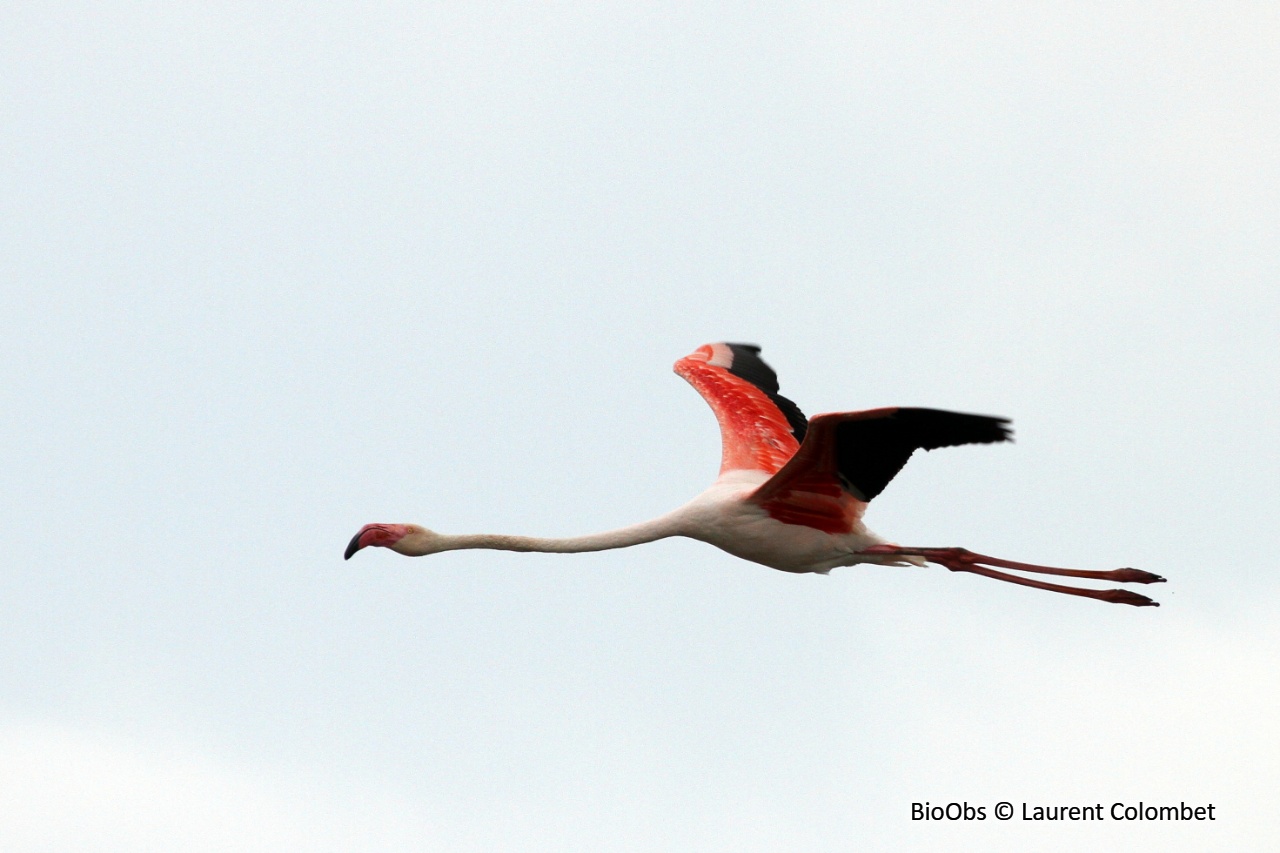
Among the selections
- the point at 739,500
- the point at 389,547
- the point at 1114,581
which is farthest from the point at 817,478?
the point at 389,547

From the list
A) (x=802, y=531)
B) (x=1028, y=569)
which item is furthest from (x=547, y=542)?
(x=1028, y=569)

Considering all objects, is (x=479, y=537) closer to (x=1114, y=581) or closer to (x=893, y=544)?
(x=893, y=544)

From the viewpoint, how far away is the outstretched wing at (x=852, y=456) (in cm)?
1167

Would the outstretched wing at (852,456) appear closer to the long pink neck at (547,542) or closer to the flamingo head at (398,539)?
the long pink neck at (547,542)

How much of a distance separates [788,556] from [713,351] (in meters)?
4.05

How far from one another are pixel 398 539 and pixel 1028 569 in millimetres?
5288

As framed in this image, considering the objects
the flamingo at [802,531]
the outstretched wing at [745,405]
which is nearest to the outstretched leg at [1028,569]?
the flamingo at [802,531]

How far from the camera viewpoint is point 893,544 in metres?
13.8

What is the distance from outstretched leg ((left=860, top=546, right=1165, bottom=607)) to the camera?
13.6 meters

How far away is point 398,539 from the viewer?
13383 mm

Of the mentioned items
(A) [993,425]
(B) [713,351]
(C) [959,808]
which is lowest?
(C) [959,808]

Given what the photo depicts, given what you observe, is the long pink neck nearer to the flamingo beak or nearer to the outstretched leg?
the flamingo beak

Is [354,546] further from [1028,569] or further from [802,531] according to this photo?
[1028,569]

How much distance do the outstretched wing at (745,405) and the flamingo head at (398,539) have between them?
2.92m
